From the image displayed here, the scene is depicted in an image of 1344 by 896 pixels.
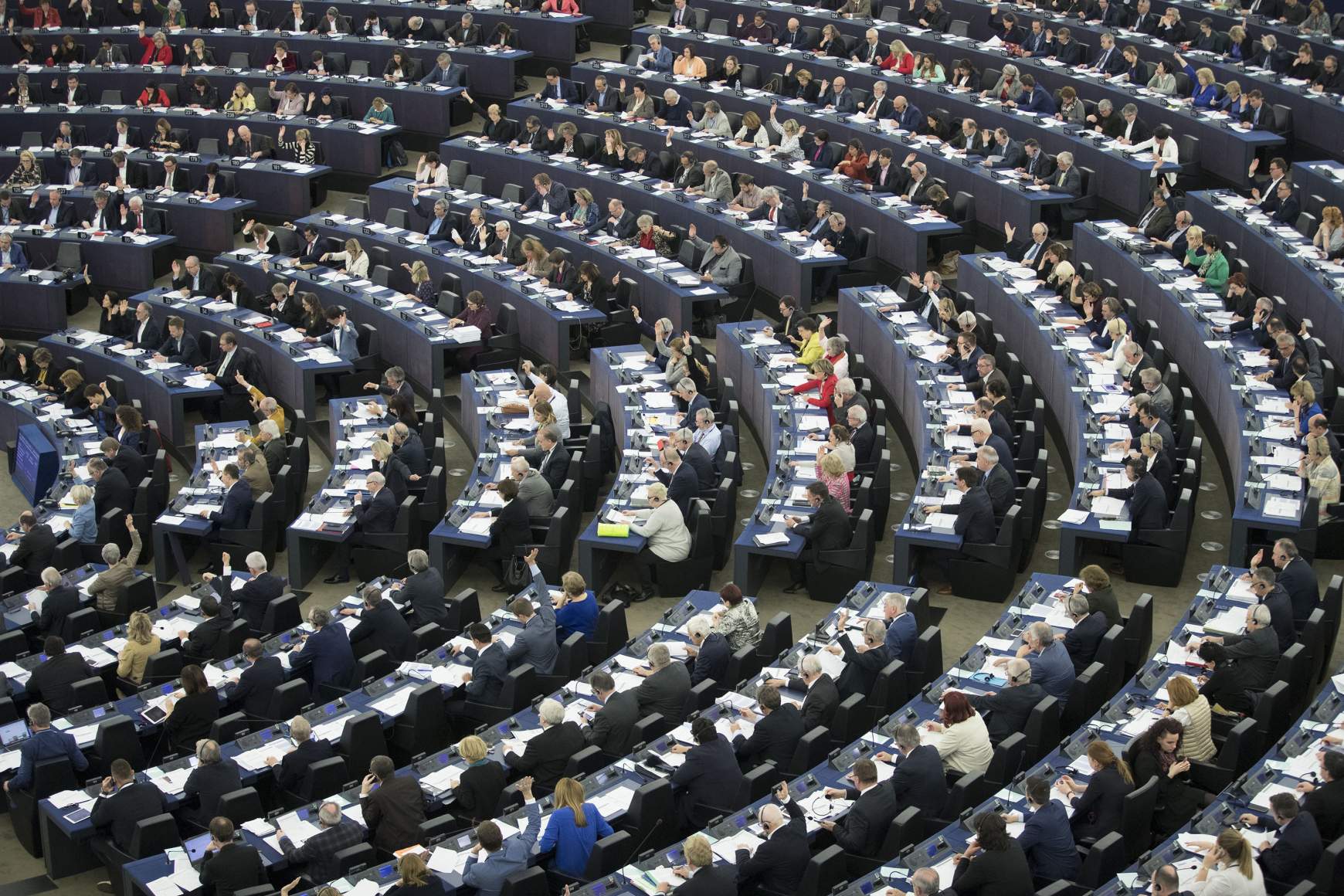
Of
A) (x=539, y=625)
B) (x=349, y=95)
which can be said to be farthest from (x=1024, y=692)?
(x=349, y=95)

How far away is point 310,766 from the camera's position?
43.7 feet

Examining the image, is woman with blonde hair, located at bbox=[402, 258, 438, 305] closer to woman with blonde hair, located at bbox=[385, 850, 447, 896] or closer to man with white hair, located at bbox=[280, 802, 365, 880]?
man with white hair, located at bbox=[280, 802, 365, 880]

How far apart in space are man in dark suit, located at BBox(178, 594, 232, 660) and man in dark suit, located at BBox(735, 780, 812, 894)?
6337mm

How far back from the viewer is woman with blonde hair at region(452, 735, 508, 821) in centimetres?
1287

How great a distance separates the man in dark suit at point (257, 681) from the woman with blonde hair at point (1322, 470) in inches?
382

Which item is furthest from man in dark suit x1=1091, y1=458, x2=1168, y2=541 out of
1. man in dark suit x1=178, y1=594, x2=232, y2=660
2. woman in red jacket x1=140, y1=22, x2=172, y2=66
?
woman in red jacket x1=140, y1=22, x2=172, y2=66

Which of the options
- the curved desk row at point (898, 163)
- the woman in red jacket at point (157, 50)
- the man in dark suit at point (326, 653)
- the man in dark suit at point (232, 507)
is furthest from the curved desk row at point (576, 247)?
the man in dark suit at point (326, 653)

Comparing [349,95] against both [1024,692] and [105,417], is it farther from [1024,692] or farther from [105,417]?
[1024,692]

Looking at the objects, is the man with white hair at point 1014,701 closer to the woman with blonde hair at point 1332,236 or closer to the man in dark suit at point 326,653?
the man in dark suit at point 326,653

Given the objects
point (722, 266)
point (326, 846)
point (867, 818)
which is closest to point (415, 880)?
point (326, 846)

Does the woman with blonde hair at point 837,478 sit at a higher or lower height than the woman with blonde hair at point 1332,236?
lower

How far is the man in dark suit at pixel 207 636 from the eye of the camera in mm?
15812

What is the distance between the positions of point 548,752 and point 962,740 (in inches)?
125

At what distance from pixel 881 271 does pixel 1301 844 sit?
1328 cm
